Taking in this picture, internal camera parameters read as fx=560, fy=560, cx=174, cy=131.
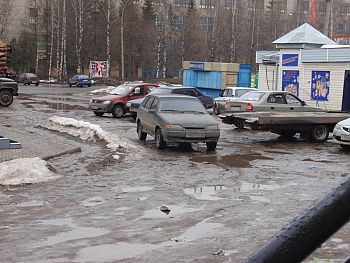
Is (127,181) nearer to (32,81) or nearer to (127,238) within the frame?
(127,238)

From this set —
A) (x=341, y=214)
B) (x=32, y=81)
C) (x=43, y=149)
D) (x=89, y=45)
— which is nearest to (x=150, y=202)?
(x=43, y=149)

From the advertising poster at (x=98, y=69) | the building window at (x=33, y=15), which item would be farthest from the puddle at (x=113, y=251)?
the building window at (x=33, y=15)

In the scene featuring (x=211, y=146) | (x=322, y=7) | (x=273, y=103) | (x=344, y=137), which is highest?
(x=322, y=7)

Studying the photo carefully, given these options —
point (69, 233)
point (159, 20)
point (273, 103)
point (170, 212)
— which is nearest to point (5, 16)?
point (159, 20)

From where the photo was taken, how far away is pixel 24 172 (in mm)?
10148

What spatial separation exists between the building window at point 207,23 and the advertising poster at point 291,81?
51.4 metres

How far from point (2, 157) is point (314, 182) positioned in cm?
641

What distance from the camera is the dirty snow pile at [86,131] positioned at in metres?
14.9

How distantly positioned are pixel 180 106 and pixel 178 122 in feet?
4.22

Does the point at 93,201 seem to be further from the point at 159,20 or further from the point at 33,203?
the point at 159,20

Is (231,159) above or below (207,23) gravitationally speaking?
below

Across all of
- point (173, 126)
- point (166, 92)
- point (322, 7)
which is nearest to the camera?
point (173, 126)

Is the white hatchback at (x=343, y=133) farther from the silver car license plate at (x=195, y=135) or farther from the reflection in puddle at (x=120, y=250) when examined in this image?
the reflection in puddle at (x=120, y=250)

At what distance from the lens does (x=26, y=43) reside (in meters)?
75.1
